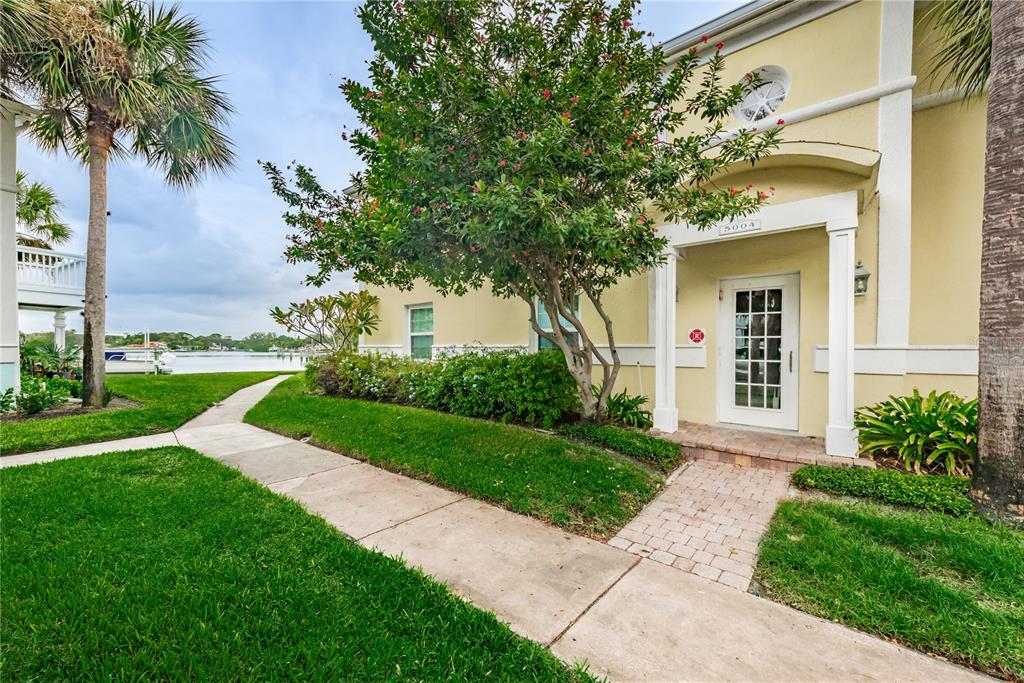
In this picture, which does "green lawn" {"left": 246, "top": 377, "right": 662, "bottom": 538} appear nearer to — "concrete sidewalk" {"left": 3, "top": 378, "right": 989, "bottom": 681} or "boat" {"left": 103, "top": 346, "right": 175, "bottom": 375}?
"concrete sidewalk" {"left": 3, "top": 378, "right": 989, "bottom": 681}

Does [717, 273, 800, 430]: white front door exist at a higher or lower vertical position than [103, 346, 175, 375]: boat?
higher

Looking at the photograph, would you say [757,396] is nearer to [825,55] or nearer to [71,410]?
[825,55]

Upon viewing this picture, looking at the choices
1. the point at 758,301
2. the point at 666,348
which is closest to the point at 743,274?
the point at 758,301

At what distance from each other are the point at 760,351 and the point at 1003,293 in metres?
3.05

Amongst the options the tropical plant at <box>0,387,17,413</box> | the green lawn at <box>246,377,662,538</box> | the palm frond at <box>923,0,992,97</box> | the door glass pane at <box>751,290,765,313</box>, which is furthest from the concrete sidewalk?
the tropical plant at <box>0,387,17,413</box>

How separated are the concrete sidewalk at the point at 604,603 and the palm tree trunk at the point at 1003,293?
6.79ft

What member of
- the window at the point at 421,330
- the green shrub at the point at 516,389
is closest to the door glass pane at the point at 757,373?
the green shrub at the point at 516,389

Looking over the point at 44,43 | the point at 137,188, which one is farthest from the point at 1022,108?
the point at 137,188

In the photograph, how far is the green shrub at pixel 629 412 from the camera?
20.7ft

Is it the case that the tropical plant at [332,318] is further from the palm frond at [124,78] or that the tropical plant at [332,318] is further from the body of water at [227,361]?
the body of water at [227,361]

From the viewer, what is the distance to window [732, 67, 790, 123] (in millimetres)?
5910

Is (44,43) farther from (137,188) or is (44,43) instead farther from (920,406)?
(920,406)

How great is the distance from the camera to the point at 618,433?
5.55 m

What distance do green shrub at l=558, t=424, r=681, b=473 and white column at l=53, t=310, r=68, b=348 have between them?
57.0 ft
